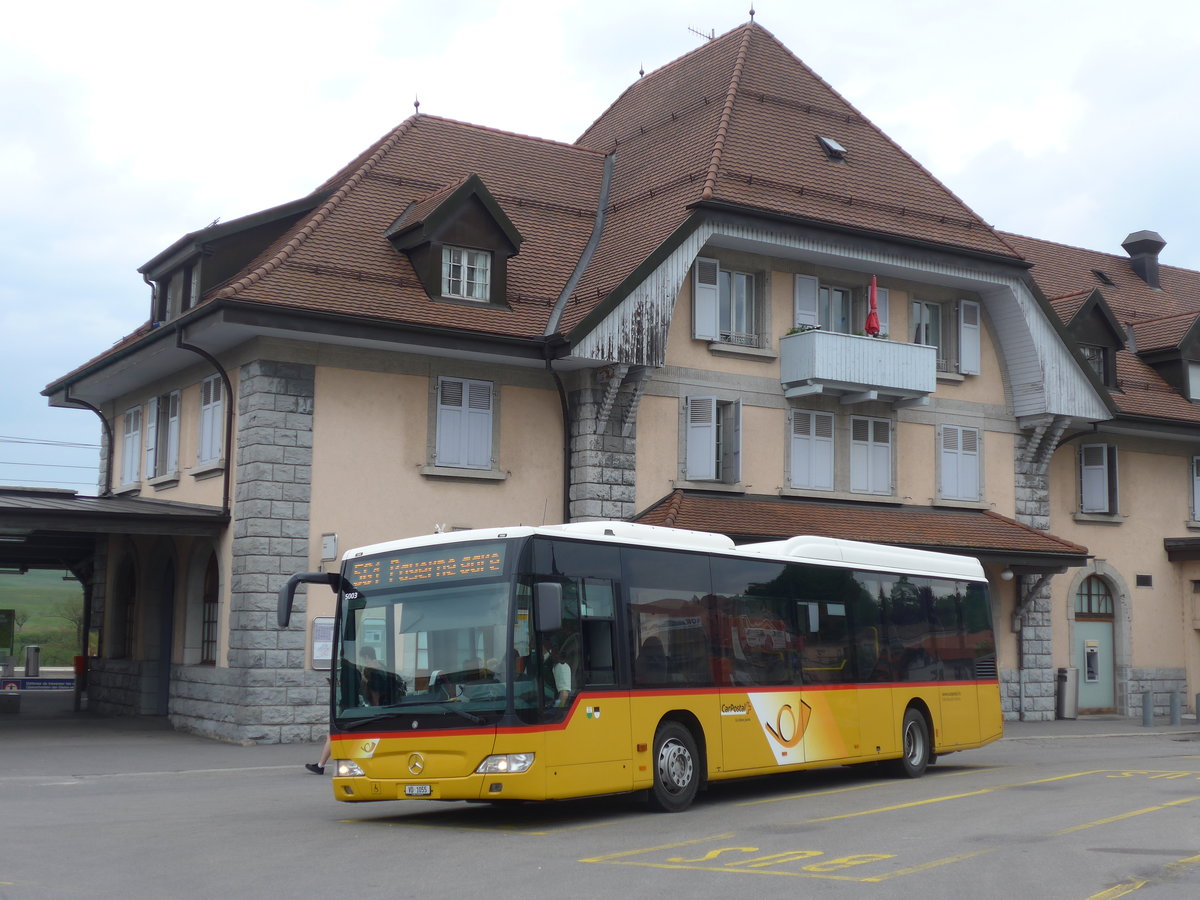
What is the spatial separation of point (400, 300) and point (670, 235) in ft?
15.8

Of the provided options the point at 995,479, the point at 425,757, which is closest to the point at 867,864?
the point at 425,757

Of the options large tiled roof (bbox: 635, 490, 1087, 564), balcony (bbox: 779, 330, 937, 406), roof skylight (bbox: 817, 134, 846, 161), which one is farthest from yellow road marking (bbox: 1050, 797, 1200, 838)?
roof skylight (bbox: 817, 134, 846, 161)

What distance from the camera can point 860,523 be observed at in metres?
28.0

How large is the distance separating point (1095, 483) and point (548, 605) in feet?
78.5

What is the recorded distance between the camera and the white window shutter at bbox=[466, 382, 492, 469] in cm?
2514

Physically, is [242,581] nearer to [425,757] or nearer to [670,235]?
[670,235]

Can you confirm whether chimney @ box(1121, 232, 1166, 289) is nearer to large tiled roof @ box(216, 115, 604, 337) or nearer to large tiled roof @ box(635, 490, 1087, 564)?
large tiled roof @ box(635, 490, 1087, 564)

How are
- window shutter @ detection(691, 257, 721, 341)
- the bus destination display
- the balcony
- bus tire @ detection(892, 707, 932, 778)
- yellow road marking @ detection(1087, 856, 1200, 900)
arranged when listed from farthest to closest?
the balcony → window shutter @ detection(691, 257, 721, 341) → bus tire @ detection(892, 707, 932, 778) → the bus destination display → yellow road marking @ detection(1087, 856, 1200, 900)

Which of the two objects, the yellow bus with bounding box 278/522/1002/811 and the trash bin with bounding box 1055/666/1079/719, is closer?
the yellow bus with bounding box 278/522/1002/811

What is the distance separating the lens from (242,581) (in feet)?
75.8

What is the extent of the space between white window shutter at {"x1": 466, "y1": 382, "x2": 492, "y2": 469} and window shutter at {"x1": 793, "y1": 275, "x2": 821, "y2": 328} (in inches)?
269

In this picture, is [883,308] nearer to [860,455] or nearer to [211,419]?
[860,455]

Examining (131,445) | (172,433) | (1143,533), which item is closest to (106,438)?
(131,445)

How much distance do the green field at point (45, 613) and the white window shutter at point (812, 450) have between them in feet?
88.4
